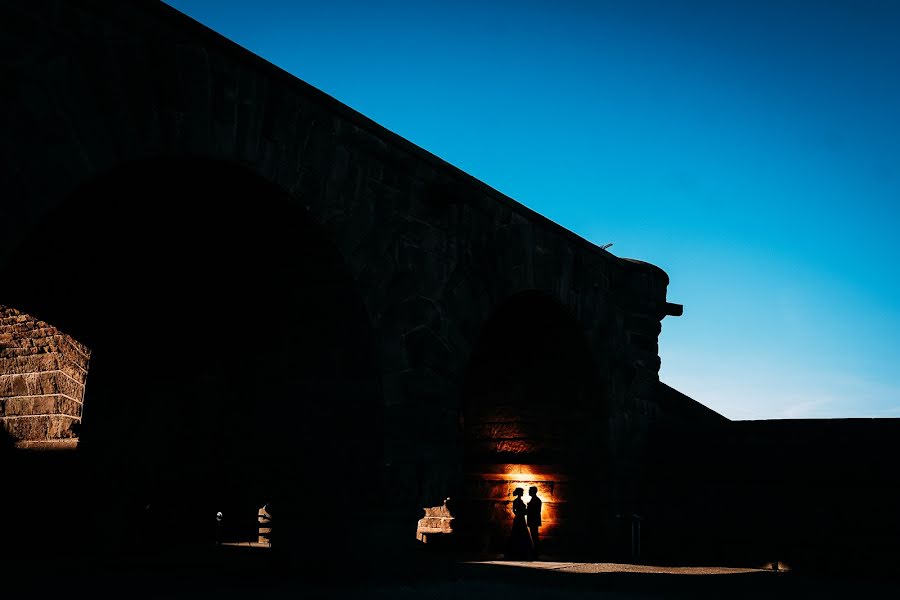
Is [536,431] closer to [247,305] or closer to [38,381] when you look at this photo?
[247,305]

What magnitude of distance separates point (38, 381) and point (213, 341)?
2403mm

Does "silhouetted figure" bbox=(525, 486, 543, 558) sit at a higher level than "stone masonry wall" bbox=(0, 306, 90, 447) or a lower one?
lower

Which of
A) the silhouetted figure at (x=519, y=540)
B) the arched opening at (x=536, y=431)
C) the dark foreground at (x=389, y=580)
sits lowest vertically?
the dark foreground at (x=389, y=580)

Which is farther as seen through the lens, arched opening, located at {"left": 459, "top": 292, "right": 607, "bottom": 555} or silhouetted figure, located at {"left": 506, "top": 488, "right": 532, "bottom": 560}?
arched opening, located at {"left": 459, "top": 292, "right": 607, "bottom": 555}

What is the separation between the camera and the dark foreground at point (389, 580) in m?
5.85

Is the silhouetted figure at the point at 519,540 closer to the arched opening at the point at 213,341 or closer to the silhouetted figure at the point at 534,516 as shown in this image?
the silhouetted figure at the point at 534,516

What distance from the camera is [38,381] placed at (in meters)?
8.42

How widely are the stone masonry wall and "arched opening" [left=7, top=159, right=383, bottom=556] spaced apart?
0.59 feet

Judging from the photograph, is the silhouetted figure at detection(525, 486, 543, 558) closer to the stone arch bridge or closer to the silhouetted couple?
the silhouetted couple

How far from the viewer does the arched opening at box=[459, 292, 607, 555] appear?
995 cm

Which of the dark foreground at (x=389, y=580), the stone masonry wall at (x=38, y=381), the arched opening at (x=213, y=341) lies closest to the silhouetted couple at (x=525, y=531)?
the dark foreground at (x=389, y=580)

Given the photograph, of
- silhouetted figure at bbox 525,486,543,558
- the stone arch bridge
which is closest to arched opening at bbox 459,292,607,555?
the stone arch bridge

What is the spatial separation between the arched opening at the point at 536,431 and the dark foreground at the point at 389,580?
0.98 m

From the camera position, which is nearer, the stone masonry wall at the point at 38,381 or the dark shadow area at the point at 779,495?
the stone masonry wall at the point at 38,381
